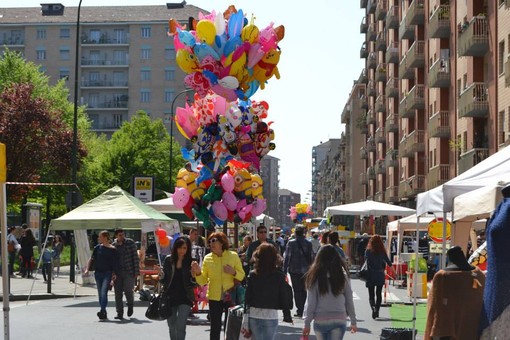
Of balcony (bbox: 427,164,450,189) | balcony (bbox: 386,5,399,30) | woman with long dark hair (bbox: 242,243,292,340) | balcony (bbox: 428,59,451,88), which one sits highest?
balcony (bbox: 386,5,399,30)

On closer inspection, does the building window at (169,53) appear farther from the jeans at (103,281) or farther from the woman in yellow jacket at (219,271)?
the woman in yellow jacket at (219,271)

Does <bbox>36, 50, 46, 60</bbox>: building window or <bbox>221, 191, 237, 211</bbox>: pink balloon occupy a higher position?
<bbox>36, 50, 46, 60</bbox>: building window

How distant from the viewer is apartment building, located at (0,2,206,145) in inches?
4715

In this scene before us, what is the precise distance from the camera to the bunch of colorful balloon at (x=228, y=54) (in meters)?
22.1

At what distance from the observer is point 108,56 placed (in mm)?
121125

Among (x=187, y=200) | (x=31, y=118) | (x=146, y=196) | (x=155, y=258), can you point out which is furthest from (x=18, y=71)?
(x=187, y=200)

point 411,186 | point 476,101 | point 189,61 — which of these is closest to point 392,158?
point 411,186

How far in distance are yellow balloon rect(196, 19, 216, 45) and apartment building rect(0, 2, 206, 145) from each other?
97.5 meters

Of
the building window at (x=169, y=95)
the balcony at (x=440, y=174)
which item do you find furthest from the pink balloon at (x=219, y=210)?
the building window at (x=169, y=95)

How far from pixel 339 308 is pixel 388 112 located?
72198 mm

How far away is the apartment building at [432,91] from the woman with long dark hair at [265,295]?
29191 mm

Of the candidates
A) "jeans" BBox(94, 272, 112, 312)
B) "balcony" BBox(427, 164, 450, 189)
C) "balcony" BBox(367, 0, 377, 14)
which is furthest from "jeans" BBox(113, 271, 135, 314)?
"balcony" BBox(367, 0, 377, 14)

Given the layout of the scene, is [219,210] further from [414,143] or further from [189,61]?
[414,143]

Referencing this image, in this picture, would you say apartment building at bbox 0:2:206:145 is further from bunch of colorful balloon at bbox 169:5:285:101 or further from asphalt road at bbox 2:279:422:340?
bunch of colorful balloon at bbox 169:5:285:101
